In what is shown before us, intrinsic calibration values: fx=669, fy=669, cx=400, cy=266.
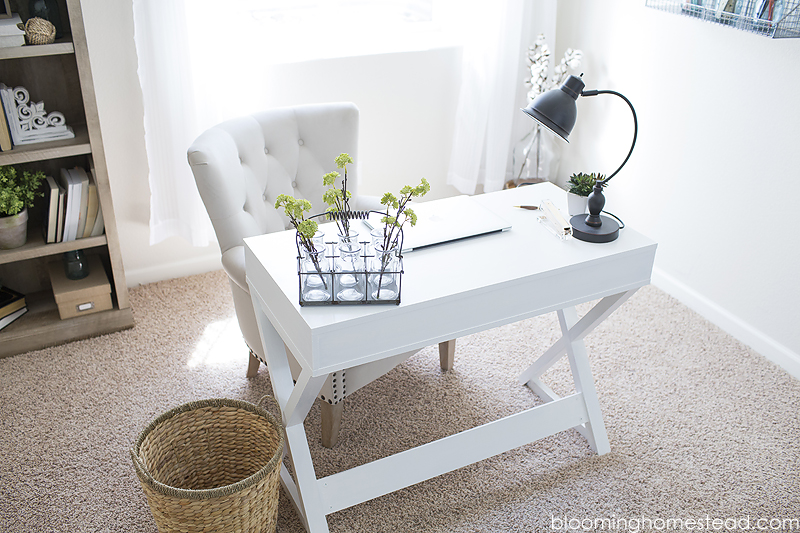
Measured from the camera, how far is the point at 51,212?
2363mm

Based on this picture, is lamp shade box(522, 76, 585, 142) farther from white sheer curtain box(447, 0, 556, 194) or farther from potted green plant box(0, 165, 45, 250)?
potted green plant box(0, 165, 45, 250)

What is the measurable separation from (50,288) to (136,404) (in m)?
0.81

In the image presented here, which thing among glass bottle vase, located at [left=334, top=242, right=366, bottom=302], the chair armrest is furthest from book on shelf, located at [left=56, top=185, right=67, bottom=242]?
glass bottle vase, located at [left=334, top=242, right=366, bottom=302]

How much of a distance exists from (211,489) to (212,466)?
1.13ft

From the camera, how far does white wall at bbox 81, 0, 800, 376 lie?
2.47 metres

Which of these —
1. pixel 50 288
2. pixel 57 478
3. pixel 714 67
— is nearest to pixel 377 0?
pixel 714 67

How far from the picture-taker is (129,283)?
2977mm

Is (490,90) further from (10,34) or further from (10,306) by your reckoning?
(10,306)

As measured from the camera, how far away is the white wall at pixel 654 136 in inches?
97.3

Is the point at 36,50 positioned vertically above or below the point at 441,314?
above

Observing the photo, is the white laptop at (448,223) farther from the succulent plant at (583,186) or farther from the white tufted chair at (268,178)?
the white tufted chair at (268,178)

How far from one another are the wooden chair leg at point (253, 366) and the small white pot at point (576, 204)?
117 cm

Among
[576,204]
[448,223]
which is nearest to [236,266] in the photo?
[448,223]

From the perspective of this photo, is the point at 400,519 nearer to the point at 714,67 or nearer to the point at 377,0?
the point at 714,67
